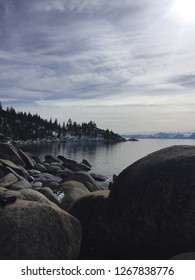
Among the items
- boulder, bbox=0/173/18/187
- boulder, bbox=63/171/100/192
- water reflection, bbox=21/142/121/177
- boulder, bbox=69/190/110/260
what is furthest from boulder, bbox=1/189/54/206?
water reflection, bbox=21/142/121/177

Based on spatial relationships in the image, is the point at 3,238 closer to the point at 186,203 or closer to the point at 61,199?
the point at 186,203

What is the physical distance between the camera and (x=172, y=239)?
8.23 m

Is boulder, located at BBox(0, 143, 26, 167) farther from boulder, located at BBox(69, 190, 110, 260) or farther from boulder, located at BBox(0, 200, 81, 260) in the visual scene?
boulder, located at BBox(0, 200, 81, 260)

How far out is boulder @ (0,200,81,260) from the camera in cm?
771

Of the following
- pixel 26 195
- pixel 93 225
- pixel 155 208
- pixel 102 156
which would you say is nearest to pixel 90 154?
pixel 102 156

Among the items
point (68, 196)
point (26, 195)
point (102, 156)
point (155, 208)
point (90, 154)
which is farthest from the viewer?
point (90, 154)

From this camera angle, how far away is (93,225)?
10.1 m

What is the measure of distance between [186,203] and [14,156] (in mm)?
31208

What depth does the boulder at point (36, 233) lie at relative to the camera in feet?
25.3

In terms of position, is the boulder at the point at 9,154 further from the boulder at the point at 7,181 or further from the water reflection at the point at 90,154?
the boulder at the point at 7,181

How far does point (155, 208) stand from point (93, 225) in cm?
230

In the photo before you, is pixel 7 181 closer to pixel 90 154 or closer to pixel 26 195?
pixel 26 195

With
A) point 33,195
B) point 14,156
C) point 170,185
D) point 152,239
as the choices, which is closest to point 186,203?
point 170,185

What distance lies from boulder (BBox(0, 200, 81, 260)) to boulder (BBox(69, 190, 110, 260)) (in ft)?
3.66
